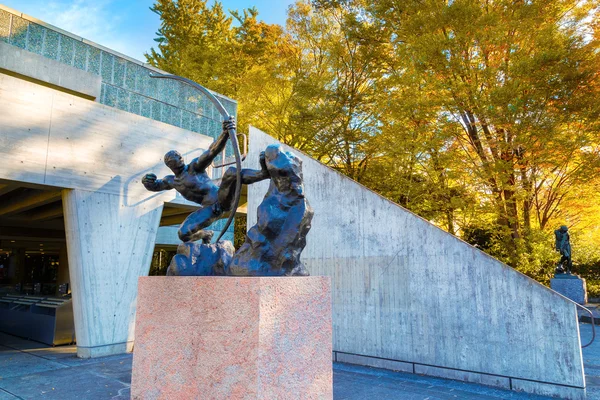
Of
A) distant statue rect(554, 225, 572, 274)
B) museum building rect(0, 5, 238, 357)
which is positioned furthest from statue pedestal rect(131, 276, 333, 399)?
distant statue rect(554, 225, 572, 274)

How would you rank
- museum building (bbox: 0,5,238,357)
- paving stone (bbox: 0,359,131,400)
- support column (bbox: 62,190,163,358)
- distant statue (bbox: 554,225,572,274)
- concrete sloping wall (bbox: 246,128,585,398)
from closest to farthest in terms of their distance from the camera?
paving stone (bbox: 0,359,131,400), concrete sloping wall (bbox: 246,128,585,398), museum building (bbox: 0,5,238,357), support column (bbox: 62,190,163,358), distant statue (bbox: 554,225,572,274)

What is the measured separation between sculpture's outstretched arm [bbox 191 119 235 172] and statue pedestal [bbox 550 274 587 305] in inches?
469

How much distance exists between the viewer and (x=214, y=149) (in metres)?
4.80

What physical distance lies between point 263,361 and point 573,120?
436 inches

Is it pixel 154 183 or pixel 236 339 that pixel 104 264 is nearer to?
pixel 154 183

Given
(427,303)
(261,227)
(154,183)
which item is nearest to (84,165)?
(154,183)

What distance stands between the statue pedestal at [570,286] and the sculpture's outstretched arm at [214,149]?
11915 millimetres

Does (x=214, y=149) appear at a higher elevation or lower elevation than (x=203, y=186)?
higher

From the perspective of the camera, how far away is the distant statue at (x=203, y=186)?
4.75m

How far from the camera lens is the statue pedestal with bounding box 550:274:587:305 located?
484 inches

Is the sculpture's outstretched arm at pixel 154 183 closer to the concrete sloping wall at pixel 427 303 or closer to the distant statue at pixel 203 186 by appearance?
the distant statue at pixel 203 186

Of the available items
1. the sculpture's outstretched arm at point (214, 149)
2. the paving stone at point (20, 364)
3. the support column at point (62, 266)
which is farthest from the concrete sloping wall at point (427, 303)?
the support column at point (62, 266)

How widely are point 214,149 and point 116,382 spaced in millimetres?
4031

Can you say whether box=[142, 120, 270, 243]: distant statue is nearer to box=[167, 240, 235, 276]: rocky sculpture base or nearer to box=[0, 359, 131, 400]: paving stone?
box=[167, 240, 235, 276]: rocky sculpture base
